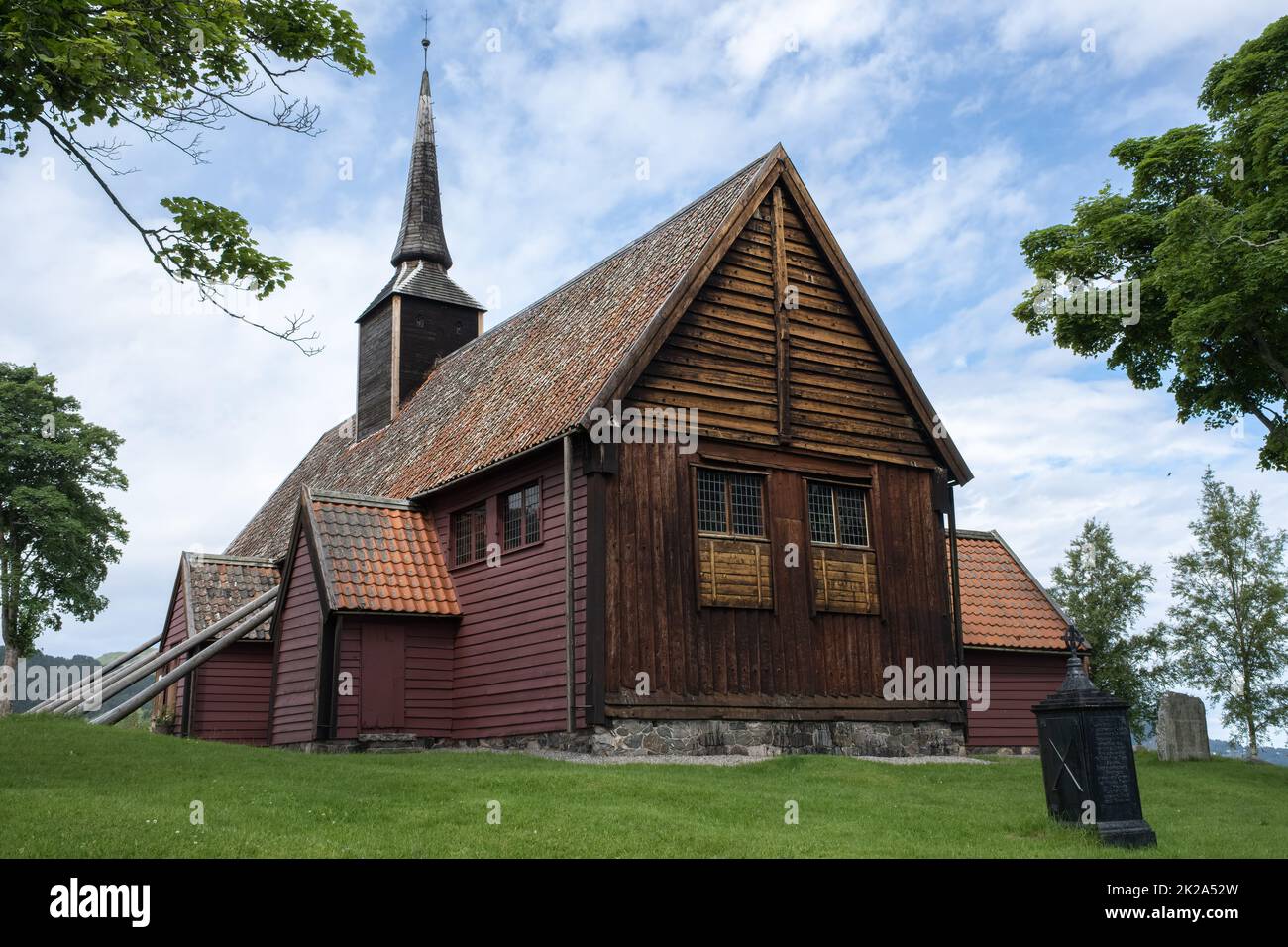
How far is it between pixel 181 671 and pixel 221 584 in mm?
4692

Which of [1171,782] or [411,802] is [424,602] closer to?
[411,802]

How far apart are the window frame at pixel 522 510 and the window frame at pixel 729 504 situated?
2478mm

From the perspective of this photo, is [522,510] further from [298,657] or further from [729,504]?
[298,657]

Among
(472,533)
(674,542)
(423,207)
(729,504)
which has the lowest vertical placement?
(674,542)

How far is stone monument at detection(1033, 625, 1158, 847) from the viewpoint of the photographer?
39.4 ft

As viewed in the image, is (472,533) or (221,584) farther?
(221,584)

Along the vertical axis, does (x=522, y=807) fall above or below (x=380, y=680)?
below

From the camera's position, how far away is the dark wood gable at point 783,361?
19453 millimetres

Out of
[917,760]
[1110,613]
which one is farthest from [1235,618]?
[917,760]

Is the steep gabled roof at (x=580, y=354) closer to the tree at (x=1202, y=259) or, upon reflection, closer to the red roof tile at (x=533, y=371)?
the red roof tile at (x=533, y=371)

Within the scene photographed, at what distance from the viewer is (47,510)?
41125mm

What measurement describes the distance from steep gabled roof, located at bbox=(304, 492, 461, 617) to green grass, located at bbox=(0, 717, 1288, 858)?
11.3 feet

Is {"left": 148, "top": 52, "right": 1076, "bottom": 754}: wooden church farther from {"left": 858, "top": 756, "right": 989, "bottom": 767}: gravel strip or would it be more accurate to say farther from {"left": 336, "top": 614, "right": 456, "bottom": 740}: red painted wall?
{"left": 858, "top": 756, "right": 989, "bottom": 767}: gravel strip

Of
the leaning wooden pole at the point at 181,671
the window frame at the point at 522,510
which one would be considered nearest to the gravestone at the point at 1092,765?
the window frame at the point at 522,510
